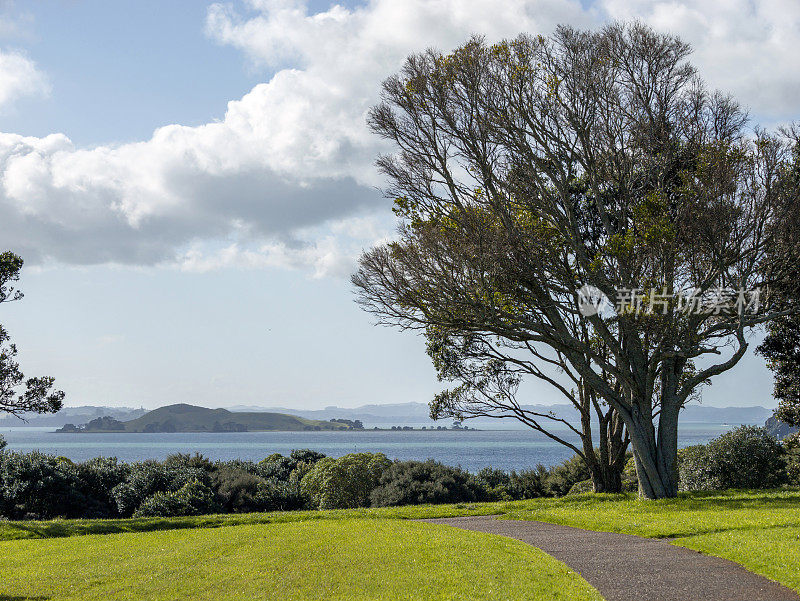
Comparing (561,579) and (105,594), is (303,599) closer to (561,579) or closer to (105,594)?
(105,594)

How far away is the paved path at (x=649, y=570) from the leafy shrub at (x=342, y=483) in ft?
39.8

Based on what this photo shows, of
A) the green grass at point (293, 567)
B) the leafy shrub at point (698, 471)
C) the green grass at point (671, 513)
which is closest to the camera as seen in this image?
the green grass at point (293, 567)

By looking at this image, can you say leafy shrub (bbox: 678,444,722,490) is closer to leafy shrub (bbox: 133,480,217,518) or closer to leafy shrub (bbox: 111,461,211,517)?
leafy shrub (bbox: 133,480,217,518)

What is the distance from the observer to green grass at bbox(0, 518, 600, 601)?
9.09 metres

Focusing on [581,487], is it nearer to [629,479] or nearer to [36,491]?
[629,479]

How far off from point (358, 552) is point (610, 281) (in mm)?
11174

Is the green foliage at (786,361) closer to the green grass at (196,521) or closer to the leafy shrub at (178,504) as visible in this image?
the green grass at (196,521)

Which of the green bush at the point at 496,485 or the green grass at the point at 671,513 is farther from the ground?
the green grass at the point at 671,513

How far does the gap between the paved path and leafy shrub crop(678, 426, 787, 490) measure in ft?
48.0

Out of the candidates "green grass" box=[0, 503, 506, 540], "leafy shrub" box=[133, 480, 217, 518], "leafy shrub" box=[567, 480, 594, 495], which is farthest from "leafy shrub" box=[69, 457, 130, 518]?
"leafy shrub" box=[567, 480, 594, 495]

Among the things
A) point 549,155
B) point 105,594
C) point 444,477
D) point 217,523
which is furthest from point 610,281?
point 105,594

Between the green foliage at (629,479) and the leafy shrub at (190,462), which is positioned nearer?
the leafy shrub at (190,462)

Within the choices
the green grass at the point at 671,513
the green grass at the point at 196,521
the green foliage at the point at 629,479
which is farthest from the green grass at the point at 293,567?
the green foliage at the point at 629,479

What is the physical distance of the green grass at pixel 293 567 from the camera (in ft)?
29.8
